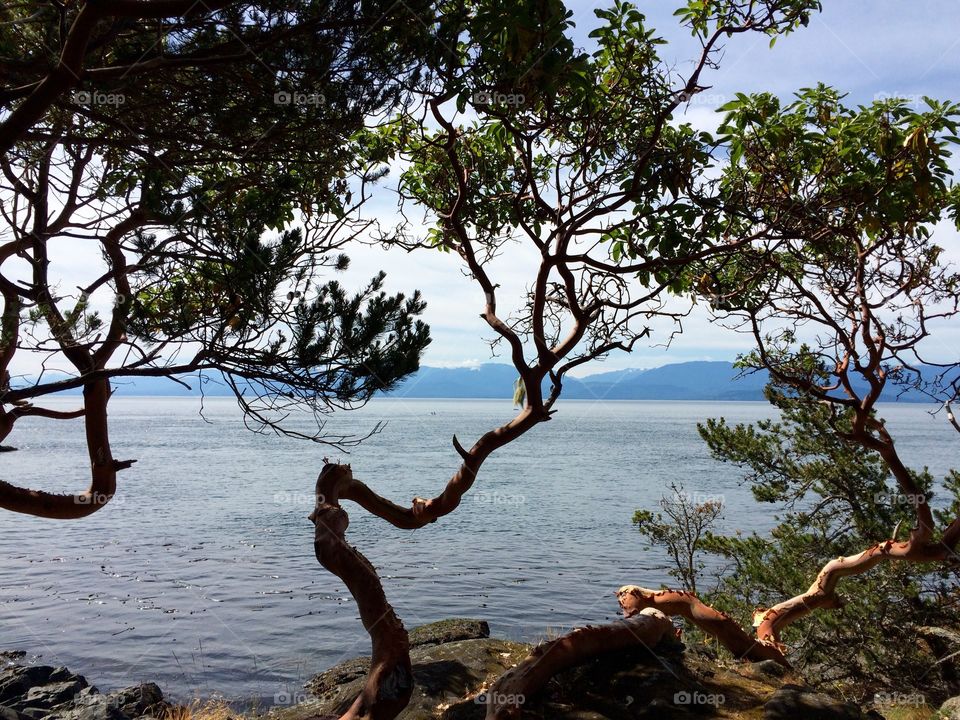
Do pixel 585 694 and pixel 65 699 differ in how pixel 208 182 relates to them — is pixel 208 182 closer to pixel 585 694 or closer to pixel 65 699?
pixel 585 694

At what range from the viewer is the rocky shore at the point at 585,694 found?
622cm

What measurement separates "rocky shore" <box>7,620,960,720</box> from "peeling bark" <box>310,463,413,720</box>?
1.13 m

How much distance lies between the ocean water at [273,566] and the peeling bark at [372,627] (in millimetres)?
7417

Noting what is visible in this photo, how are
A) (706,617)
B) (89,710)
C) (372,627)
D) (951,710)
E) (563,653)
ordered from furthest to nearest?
(89,710)
(706,617)
(951,710)
(563,653)
(372,627)

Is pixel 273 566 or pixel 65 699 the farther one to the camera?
pixel 273 566

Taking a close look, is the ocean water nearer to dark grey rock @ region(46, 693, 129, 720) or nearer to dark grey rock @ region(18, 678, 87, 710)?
dark grey rock @ region(18, 678, 87, 710)

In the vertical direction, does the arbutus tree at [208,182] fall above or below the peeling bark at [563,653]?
above

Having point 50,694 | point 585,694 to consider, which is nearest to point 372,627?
point 585,694

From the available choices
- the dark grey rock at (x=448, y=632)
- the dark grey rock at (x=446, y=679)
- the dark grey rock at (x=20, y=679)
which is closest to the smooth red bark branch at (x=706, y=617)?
the dark grey rock at (x=446, y=679)

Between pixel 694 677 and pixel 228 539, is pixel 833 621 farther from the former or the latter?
pixel 228 539

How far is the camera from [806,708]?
587 centimetres

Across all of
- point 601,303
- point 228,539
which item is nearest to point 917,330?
point 601,303

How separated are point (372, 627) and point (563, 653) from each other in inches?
69.1

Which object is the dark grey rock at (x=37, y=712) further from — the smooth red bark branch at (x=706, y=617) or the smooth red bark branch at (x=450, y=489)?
the smooth red bark branch at (x=706, y=617)
